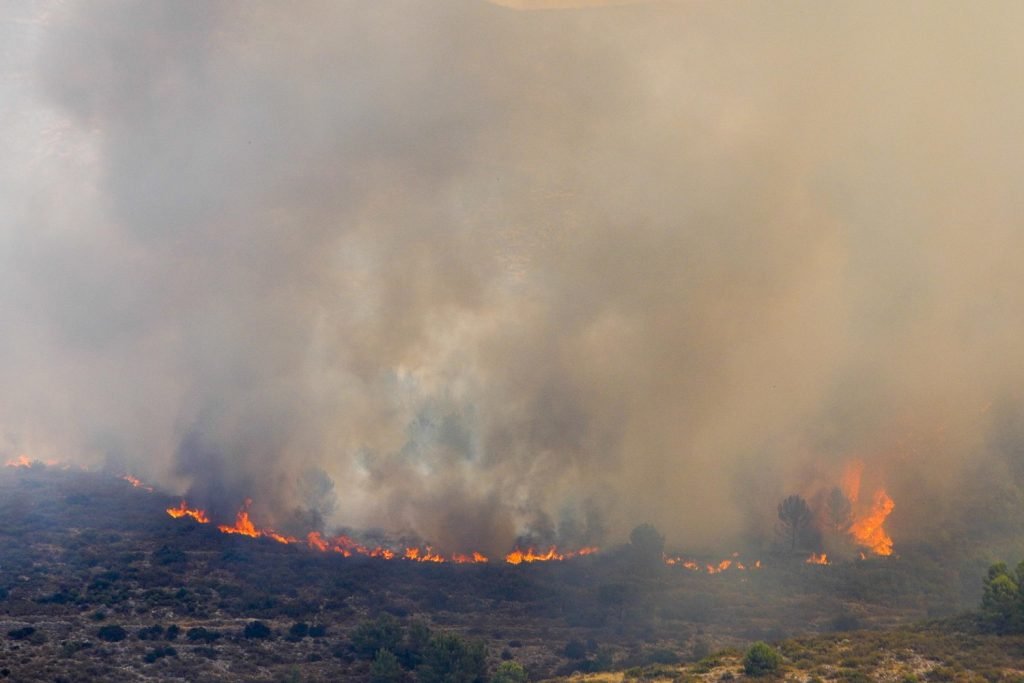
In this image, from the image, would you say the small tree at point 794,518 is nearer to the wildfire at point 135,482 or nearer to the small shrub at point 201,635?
the small shrub at point 201,635

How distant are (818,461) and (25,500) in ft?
248

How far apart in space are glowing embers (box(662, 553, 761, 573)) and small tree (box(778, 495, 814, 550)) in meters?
5.76

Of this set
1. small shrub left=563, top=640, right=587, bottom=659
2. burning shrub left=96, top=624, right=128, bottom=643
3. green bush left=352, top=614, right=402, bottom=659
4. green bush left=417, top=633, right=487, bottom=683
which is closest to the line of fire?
green bush left=352, top=614, right=402, bottom=659

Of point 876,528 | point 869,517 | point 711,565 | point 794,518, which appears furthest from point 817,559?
point 869,517

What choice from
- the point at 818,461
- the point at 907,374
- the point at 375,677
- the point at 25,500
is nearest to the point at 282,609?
the point at 375,677

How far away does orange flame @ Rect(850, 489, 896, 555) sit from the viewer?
97.1 meters

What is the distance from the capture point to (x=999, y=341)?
120m

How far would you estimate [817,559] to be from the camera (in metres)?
93.2

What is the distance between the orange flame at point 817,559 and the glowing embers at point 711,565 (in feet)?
14.4

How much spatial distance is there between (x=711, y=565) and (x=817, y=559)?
30.8ft

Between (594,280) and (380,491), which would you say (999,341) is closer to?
(594,280)

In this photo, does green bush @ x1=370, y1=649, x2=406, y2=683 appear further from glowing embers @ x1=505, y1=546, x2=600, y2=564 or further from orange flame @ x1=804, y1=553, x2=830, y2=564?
orange flame @ x1=804, y1=553, x2=830, y2=564

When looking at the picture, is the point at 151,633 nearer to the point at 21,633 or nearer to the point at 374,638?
the point at 21,633

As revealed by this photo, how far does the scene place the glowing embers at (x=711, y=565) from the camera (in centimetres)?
9062
